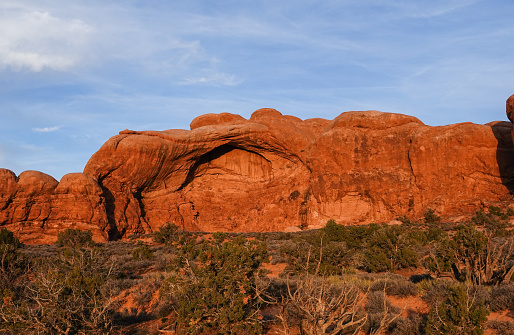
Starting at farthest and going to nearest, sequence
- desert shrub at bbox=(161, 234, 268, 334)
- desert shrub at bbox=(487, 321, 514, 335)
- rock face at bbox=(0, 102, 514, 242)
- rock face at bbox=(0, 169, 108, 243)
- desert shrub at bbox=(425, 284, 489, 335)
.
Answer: rock face at bbox=(0, 102, 514, 242), rock face at bbox=(0, 169, 108, 243), desert shrub at bbox=(161, 234, 268, 334), desert shrub at bbox=(487, 321, 514, 335), desert shrub at bbox=(425, 284, 489, 335)

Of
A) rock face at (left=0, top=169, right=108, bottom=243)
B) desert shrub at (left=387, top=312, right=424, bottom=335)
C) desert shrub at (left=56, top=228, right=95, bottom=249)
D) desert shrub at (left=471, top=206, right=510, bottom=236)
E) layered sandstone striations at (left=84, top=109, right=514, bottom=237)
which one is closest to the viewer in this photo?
desert shrub at (left=387, top=312, right=424, bottom=335)

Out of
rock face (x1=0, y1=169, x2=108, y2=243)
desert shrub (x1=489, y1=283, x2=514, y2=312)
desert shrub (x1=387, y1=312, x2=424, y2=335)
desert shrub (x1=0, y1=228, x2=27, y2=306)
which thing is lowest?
desert shrub (x1=387, y1=312, x2=424, y2=335)

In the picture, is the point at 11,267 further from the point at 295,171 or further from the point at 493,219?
the point at 295,171

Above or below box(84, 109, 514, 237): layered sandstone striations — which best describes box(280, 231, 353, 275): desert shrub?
below

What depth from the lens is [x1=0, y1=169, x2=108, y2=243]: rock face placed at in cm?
3064

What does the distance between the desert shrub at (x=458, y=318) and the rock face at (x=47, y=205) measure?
2796 cm

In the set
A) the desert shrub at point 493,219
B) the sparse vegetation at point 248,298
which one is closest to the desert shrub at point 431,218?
the desert shrub at point 493,219

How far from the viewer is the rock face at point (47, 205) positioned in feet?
101

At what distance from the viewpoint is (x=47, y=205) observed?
3150cm

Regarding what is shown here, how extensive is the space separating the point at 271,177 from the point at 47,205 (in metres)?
19.0

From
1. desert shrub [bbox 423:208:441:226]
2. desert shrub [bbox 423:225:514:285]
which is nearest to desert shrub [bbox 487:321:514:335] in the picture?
desert shrub [bbox 423:225:514:285]

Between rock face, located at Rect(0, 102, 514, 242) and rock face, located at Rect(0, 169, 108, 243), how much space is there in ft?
0.24

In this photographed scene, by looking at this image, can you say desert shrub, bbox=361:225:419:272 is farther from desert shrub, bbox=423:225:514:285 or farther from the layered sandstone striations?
the layered sandstone striations

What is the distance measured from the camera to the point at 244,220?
38625mm
